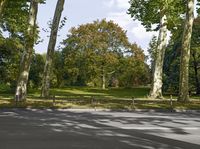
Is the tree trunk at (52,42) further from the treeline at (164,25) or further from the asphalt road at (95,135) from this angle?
the asphalt road at (95,135)

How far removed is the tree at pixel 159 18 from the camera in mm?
37875

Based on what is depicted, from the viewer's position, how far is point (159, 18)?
41.9m

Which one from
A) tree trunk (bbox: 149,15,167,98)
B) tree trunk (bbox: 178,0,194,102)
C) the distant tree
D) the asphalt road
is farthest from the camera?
the distant tree

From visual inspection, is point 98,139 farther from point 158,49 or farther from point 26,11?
point 26,11

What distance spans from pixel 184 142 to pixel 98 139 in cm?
230

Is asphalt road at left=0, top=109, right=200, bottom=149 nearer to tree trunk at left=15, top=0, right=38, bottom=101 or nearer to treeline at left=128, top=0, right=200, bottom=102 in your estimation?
tree trunk at left=15, top=0, right=38, bottom=101

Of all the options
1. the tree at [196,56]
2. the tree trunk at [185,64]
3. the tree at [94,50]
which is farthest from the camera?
the tree at [94,50]

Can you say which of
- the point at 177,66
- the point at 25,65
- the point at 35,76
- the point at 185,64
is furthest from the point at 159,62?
the point at 35,76

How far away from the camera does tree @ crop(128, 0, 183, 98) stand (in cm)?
3788

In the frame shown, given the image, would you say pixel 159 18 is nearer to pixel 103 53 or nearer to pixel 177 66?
pixel 177 66

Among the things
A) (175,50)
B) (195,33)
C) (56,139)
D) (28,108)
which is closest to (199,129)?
(56,139)

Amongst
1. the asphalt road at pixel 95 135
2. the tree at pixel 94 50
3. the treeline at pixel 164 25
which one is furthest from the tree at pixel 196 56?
the asphalt road at pixel 95 135

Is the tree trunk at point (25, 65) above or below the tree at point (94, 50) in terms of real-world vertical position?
below

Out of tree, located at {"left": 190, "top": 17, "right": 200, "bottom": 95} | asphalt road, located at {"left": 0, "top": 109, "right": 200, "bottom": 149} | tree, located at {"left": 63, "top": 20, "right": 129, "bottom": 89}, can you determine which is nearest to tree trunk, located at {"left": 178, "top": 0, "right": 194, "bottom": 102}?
asphalt road, located at {"left": 0, "top": 109, "right": 200, "bottom": 149}
